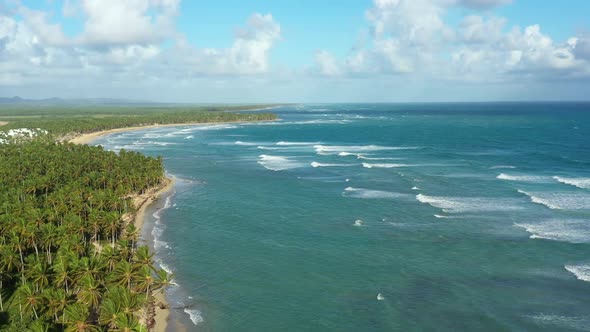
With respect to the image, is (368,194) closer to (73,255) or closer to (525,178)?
(525,178)

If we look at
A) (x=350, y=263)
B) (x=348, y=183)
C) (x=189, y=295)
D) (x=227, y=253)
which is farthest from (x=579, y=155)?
(x=189, y=295)

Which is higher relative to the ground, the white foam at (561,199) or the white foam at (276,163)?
the white foam at (561,199)

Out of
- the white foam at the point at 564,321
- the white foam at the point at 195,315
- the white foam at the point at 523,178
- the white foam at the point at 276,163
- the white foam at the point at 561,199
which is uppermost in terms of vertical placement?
the white foam at the point at 523,178

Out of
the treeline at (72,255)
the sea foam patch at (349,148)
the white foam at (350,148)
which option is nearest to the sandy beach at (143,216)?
the treeline at (72,255)

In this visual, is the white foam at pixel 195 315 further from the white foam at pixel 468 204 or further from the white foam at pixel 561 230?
the white foam at pixel 468 204

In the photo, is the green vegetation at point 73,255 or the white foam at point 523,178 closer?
the green vegetation at point 73,255

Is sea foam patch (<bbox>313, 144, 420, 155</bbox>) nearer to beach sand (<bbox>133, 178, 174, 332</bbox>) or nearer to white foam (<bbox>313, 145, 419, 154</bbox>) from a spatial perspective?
white foam (<bbox>313, 145, 419, 154</bbox>)
